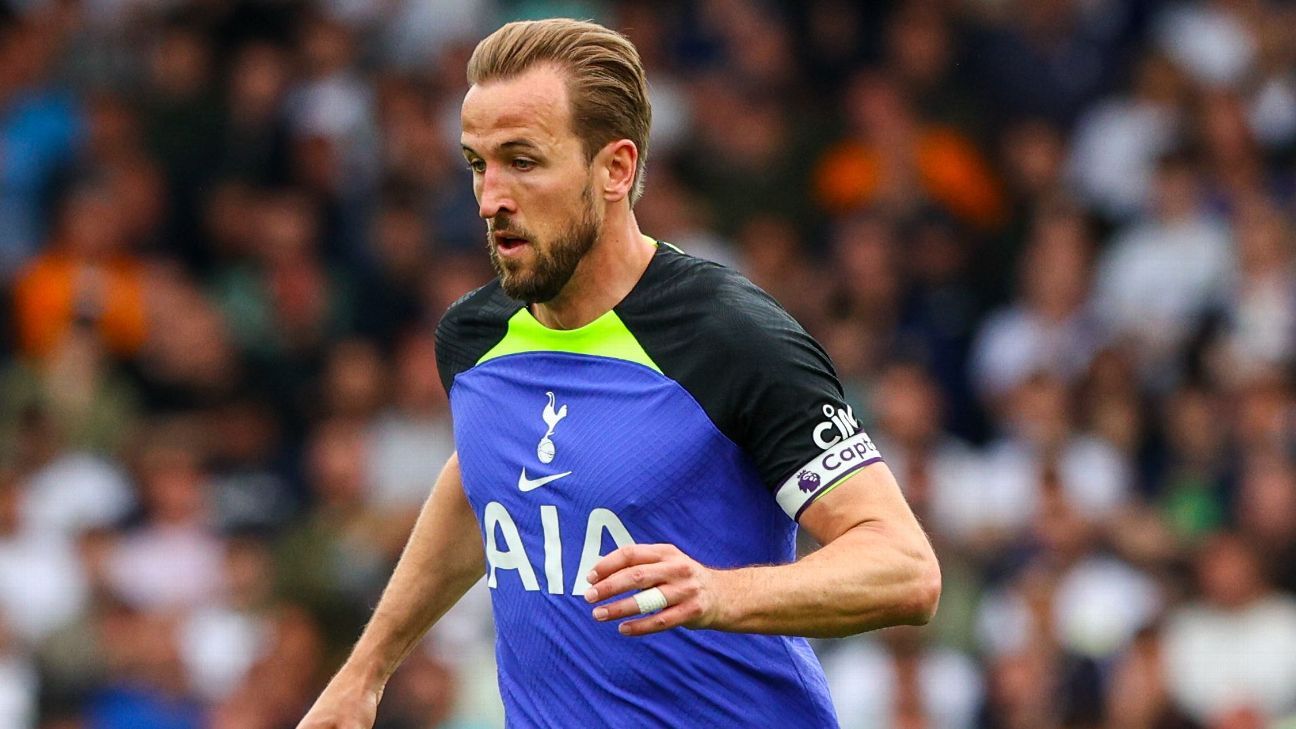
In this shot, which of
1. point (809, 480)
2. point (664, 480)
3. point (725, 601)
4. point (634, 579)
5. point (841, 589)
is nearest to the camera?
point (634, 579)

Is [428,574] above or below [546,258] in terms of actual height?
below

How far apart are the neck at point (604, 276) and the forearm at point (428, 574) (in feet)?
1.77

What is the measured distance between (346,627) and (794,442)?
6484 mm

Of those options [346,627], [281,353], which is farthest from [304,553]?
[281,353]

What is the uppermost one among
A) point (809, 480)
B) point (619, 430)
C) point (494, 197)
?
point (494, 197)

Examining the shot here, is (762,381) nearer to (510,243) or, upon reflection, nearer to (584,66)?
(510,243)

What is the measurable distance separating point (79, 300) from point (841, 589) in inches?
349

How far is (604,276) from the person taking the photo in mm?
4523

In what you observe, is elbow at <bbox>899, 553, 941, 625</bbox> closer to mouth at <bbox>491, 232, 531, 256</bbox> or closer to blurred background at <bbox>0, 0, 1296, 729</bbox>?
mouth at <bbox>491, 232, 531, 256</bbox>

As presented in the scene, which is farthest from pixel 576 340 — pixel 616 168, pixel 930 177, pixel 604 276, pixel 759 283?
pixel 930 177

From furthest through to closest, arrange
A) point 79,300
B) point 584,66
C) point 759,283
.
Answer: point 79,300, point 759,283, point 584,66

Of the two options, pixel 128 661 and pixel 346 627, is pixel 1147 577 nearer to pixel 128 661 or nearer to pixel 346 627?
pixel 346 627

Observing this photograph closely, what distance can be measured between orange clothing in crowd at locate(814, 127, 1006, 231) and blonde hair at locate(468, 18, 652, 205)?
7.94 meters

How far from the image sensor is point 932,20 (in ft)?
43.6
